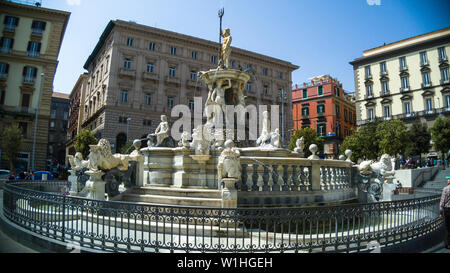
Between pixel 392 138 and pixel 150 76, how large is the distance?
31.3 meters

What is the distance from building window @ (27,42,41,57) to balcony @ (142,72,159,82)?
12366 mm

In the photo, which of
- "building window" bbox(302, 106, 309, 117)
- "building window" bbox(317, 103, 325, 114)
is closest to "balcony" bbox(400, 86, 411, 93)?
"building window" bbox(317, 103, 325, 114)

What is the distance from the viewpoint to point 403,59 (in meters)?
41.7

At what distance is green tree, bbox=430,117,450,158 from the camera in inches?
1162

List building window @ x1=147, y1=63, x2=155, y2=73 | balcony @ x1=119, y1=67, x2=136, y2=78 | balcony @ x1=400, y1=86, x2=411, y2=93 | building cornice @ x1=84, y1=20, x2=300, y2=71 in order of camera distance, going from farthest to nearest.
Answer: balcony @ x1=400, y1=86, x2=411, y2=93 < building window @ x1=147, y1=63, x2=155, y2=73 < building cornice @ x1=84, y1=20, x2=300, y2=71 < balcony @ x1=119, y1=67, x2=136, y2=78

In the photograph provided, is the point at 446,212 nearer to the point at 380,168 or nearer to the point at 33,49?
the point at 380,168

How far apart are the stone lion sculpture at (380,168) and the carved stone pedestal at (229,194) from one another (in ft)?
23.2

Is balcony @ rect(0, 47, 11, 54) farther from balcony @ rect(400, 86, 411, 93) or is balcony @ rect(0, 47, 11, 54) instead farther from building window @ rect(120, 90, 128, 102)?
balcony @ rect(400, 86, 411, 93)

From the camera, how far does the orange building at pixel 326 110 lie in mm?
52312

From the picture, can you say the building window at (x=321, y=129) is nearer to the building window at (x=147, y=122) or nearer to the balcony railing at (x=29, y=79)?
the building window at (x=147, y=122)

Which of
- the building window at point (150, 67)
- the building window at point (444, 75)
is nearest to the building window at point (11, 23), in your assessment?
the building window at point (150, 67)

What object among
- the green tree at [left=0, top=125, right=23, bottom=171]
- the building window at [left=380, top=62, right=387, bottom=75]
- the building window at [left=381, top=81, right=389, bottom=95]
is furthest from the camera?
the building window at [left=381, top=81, right=389, bottom=95]
